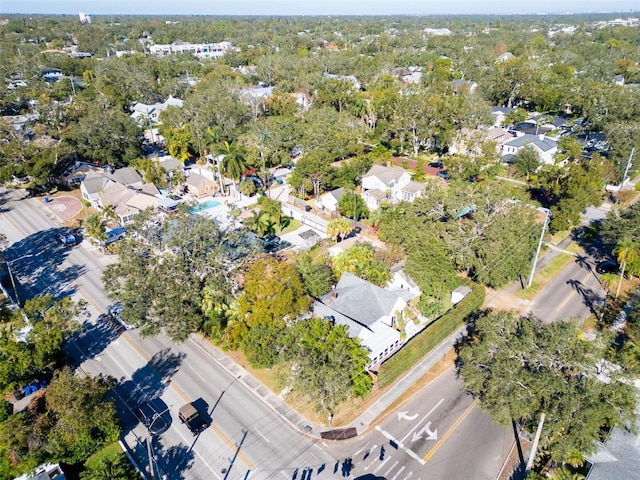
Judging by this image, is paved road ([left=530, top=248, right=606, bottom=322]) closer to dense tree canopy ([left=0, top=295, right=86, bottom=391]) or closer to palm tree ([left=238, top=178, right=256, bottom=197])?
palm tree ([left=238, top=178, right=256, bottom=197])

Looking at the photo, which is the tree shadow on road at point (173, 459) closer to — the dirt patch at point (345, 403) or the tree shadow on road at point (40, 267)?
the dirt patch at point (345, 403)

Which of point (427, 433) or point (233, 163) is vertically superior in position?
point (427, 433)

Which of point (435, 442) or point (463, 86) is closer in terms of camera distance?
point (435, 442)

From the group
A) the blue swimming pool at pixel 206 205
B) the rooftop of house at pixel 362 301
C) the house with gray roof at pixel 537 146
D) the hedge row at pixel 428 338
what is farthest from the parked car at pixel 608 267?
the blue swimming pool at pixel 206 205

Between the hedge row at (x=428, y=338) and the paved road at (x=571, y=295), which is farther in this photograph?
the paved road at (x=571, y=295)

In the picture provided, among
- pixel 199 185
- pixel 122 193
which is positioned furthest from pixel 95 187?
pixel 199 185

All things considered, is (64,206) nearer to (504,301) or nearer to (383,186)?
(383,186)
